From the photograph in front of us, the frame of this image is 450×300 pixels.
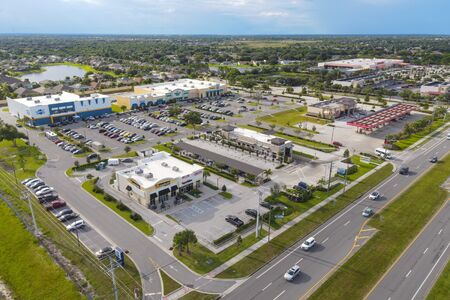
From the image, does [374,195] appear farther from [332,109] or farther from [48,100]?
[48,100]

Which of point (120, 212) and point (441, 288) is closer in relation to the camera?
point (441, 288)

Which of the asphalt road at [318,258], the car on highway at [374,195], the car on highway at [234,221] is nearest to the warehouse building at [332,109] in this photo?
the asphalt road at [318,258]

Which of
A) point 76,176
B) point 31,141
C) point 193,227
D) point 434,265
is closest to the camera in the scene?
point 434,265

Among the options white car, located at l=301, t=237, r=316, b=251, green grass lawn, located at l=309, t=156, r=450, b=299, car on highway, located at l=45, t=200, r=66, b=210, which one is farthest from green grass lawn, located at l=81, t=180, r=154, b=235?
green grass lawn, located at l=309, t=156, r=450, b=299

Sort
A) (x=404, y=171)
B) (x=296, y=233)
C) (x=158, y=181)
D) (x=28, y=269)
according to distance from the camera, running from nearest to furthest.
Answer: (x=28, y=269)
(x=296, y=233)
(x=158, y=181)
(x=404, y=171)

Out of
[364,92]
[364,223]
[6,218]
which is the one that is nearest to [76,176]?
[6,218]

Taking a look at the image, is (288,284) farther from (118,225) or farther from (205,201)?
(118,225)

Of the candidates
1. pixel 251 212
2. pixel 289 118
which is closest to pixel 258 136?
pixel 251 212
